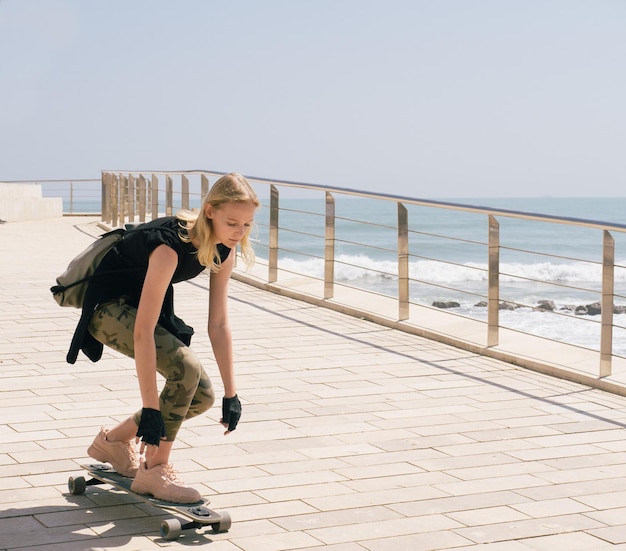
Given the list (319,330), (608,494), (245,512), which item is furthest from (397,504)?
(319,330)

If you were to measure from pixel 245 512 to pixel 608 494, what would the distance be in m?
1.35

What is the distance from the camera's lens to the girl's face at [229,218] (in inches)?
128

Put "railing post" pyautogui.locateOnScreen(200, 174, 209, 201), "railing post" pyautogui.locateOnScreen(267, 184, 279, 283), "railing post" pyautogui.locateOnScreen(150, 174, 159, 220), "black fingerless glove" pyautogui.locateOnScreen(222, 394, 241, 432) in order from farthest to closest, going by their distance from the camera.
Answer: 1. "railing post" pyautogui.locateOnScreen(150, 174, 159, 220)
2. "railing post" pyautogui.locateOnScreen(200, 174, 209, 201)
3. "railing post" pyautogui.locateOnScreen(267, 184, 279, 283)
4. "black fingerless glove" pyautogui.locateOnScreen(222, 394, 241, 432)

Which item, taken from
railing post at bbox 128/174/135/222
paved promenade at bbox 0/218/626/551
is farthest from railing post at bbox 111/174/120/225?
paved promenade at bbox 0/218/626/551

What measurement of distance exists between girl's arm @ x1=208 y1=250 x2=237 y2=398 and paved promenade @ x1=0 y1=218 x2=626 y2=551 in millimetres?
480

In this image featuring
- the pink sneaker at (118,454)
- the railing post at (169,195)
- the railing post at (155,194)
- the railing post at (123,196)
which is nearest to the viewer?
the pink sneaker at (118,454)

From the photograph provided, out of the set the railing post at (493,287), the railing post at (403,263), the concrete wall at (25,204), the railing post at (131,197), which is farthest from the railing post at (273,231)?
the concrete wall at (25,204)

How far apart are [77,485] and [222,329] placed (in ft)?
2.56

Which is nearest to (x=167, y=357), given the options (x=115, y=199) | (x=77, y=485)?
(x=77, y=485)

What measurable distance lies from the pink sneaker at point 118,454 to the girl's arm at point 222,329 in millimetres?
465

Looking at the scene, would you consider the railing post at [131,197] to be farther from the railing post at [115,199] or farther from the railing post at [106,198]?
the railing post at [106,198]

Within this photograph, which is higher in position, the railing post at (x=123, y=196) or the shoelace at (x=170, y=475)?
the railing post at (x=123, y=196)

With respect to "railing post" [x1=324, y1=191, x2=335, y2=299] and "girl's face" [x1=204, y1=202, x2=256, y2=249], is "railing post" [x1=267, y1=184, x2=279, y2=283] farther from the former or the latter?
"girl's face" [x1=204, y1=202, x2=256, y2=249]

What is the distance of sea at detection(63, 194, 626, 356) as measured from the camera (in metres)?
11.0
